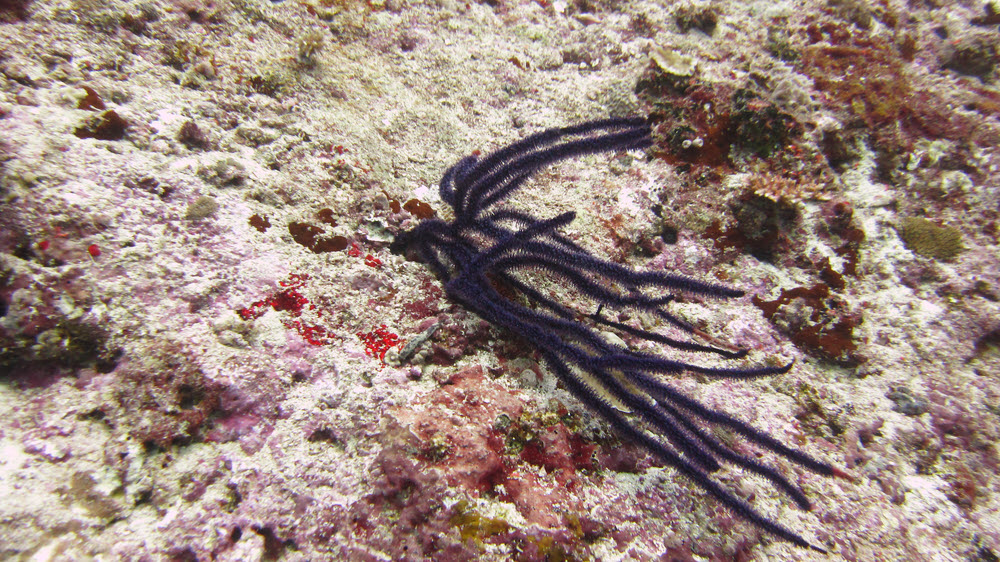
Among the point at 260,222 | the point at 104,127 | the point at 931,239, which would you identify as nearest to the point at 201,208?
the point at 260,222

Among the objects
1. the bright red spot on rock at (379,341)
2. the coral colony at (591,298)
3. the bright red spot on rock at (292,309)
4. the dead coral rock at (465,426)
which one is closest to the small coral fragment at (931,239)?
the coral colony at (591,298)

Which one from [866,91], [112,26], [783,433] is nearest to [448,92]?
[112,26]

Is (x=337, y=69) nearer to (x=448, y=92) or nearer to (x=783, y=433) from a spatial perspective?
(x=448, y=92)

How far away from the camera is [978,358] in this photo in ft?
7.93

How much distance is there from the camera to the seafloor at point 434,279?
136cm

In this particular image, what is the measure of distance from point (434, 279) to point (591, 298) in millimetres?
788

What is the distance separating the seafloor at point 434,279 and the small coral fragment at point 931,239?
0.02 m

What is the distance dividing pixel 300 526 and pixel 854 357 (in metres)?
2.92

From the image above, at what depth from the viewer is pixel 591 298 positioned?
195 centimetres

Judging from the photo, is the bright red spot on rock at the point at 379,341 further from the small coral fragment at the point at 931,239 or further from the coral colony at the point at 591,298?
the small coral fragment at the point at 931,239

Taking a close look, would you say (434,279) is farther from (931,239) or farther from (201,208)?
(931,239)

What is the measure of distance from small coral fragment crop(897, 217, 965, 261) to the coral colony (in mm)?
1757

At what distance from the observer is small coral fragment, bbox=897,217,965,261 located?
2.71 metres

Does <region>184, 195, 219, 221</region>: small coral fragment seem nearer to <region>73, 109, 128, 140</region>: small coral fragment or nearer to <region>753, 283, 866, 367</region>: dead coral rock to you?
<region>73, 109, 128, 140</region>: small coral fragment
